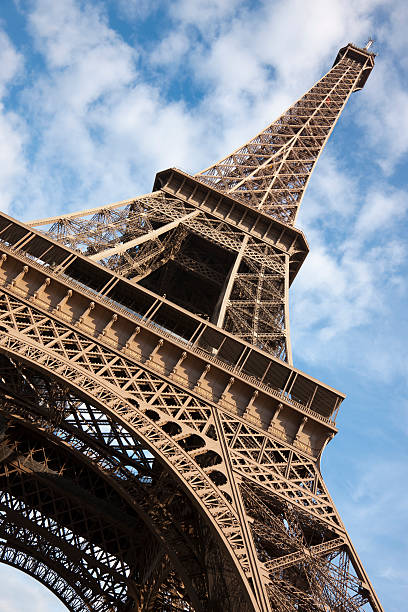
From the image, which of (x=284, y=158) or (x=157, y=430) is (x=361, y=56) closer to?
(x=284, y=158)

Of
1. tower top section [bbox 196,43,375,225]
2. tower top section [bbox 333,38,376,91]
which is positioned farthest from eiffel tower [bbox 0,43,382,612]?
tower top section [bbox 333,38,376,91]

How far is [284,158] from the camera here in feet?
123

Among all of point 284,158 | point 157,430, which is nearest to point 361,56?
point 284,158

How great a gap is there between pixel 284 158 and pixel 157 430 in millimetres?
27348

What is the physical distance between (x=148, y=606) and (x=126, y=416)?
31.6 feet

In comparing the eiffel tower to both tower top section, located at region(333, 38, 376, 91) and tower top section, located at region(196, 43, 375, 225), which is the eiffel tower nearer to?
tower top section, located at region(196, 43, 375, 225)

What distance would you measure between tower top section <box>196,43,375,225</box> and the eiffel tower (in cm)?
574

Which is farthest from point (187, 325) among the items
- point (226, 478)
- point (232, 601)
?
point (232, 601)

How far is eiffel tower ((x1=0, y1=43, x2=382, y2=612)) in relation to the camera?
13.6 meters

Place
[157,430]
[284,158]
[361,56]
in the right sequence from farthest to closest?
1. [361,56]
2. [284,158]
3. [157,430]

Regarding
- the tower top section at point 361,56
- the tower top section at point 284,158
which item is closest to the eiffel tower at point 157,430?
the tower top section at point 284,158

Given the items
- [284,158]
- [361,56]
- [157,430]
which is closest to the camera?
[157,430]

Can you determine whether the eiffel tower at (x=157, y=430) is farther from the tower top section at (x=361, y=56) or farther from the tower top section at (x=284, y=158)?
the tower top section at (x=361, y=56)

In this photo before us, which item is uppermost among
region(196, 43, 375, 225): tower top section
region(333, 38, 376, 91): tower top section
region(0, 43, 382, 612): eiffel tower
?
region(333, 38, 376, 91): tower top section
